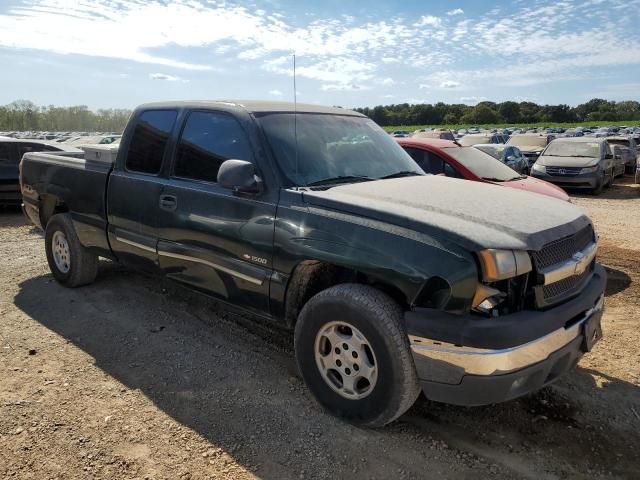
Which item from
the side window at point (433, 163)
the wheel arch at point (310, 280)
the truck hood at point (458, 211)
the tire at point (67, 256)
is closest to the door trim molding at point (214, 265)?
the wheel arch at point (310, 280)

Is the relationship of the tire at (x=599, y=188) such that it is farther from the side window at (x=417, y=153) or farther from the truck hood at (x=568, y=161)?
the side window at (x=417, y=153)

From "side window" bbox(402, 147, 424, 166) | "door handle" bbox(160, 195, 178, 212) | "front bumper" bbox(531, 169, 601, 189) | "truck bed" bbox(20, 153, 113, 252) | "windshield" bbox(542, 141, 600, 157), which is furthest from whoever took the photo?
"windshield" bbox(542, 141, 600, 157)

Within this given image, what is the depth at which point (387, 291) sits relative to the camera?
3111 mm

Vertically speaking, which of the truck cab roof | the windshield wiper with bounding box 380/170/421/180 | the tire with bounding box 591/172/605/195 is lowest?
the tire with bounding box 591/172/605/195

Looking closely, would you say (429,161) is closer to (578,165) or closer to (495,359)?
(495,359)

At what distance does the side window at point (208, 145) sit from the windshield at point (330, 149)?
0.71 feet

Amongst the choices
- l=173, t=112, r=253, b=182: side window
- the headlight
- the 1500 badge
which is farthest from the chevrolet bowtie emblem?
l=173, t=112, r=253, b=182: side window

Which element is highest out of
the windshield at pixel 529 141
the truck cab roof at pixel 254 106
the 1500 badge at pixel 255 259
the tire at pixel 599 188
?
the truck cab roof at pixel 254 106

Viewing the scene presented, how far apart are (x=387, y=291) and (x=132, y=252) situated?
255 cm

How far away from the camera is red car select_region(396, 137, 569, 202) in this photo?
7.65 meters

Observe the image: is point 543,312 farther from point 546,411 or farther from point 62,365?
point 62,365

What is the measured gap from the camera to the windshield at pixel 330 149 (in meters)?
3.62

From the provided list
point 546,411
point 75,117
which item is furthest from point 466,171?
point 75,117

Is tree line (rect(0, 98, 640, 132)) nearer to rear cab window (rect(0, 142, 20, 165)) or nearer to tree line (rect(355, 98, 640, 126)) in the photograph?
tree line (rect(355, 98, 640, 126))
